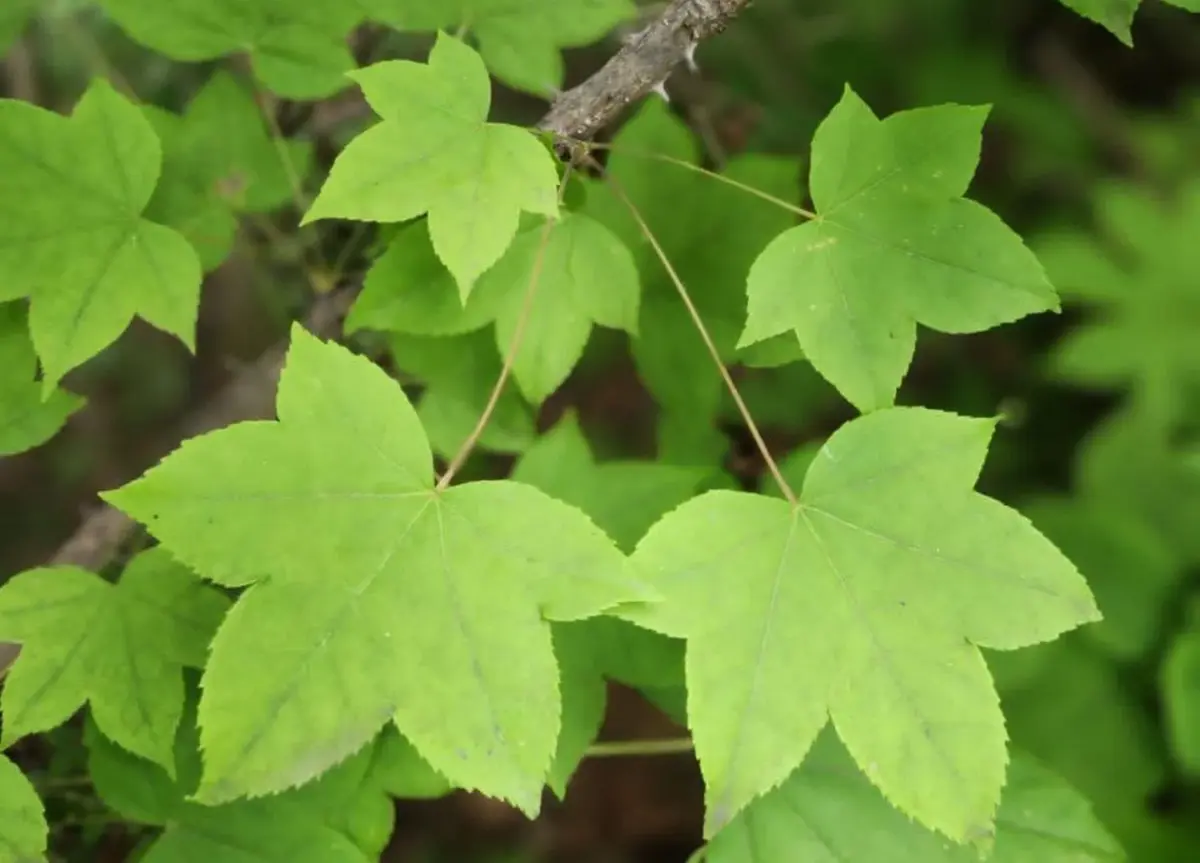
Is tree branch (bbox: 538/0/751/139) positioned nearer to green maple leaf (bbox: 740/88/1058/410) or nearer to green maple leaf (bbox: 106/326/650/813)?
green maple leaf (bbox: 740/88/1058/410)

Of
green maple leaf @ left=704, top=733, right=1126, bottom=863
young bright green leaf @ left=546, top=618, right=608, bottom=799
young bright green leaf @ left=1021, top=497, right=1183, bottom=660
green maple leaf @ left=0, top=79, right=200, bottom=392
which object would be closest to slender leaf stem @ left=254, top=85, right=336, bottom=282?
green maple leaf @ left=0, top=79, right=200, bottom=392

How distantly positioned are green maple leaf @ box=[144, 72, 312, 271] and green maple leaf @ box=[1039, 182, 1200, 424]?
187cm

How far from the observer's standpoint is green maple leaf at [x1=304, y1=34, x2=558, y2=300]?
1.04 meters

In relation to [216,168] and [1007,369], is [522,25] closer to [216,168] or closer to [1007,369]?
[216,168]

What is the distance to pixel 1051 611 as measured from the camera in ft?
3.46

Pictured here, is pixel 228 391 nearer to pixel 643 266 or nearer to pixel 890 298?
pixel 643 266

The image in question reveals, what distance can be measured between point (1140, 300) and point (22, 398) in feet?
7.76

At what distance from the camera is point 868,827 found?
4.28 feet

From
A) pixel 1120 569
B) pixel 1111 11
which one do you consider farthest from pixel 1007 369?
pixel 1111 11

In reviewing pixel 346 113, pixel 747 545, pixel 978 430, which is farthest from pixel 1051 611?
pixel 346 113

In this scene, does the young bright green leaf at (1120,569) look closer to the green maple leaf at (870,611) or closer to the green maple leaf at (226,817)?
the green maple leaf at (870,611)

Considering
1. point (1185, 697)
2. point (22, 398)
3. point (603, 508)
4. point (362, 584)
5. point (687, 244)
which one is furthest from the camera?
point (1185, 697)

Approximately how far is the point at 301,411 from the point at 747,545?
0.49 meters

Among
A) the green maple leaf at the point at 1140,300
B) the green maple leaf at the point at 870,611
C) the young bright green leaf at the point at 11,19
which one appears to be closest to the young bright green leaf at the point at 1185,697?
the green maple leaf at the point at 1140,300
